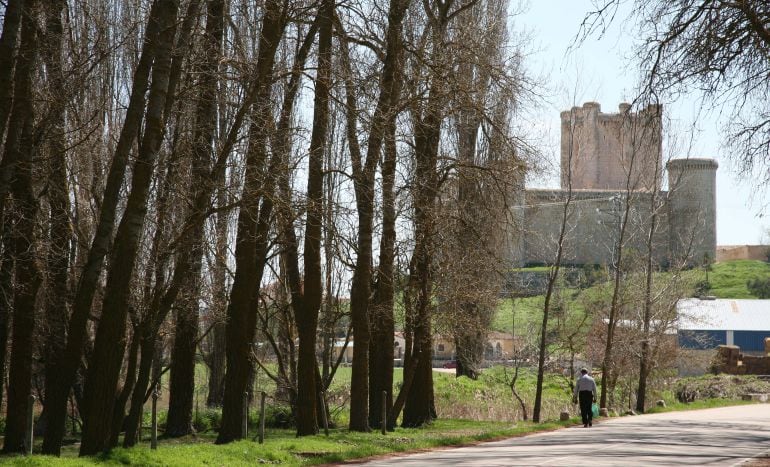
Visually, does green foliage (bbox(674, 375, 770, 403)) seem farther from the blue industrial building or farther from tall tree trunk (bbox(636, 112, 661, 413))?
the blue industrial building

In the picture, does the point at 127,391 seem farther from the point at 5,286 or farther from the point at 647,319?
the point at 647,319

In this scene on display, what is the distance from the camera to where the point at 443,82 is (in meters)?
17.1

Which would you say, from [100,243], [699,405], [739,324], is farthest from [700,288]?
[100,243]

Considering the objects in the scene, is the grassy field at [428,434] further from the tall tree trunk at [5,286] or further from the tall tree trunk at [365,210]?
the tall tree trunk at [5,286]

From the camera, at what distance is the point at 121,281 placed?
13.2m

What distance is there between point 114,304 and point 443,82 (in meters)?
7.18

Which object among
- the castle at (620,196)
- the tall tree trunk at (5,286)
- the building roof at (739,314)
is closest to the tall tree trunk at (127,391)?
the tall tree trunk at (5,286)

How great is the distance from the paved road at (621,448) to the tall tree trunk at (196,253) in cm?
544

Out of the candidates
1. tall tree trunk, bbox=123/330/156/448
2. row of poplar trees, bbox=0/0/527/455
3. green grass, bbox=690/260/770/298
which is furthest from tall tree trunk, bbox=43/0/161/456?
green grass, bbox=690/260/770/298

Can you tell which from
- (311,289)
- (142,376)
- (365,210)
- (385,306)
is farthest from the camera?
(385,306)

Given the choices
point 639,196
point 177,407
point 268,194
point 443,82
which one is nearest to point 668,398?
point 639,196

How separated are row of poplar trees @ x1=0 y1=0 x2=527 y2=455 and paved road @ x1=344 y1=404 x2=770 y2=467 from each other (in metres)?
4.10

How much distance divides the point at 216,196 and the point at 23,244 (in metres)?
3.51

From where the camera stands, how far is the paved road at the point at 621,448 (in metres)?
13.5
